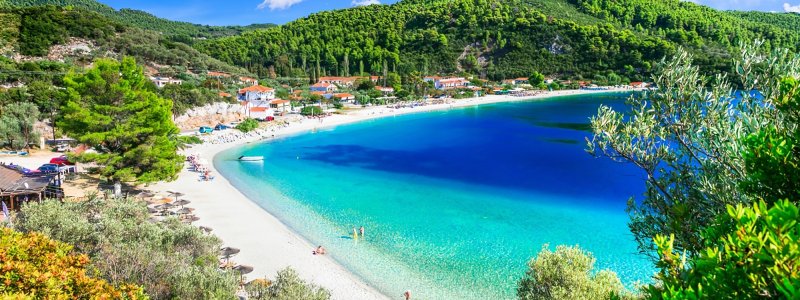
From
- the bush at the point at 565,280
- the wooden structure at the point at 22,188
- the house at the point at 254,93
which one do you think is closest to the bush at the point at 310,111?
the house at the point at 254,93

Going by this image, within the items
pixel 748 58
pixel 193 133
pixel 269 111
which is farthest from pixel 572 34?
pixel 748 58

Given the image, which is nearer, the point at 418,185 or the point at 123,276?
the point at 123,276

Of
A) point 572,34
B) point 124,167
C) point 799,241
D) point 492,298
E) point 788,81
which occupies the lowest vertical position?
point 492,298

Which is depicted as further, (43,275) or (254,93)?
(254,93)

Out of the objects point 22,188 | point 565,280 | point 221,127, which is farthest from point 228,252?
point 221,127

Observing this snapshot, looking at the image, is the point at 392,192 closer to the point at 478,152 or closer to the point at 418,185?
the point at 418,185

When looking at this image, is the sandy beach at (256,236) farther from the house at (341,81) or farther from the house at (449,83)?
the house at (449,83)

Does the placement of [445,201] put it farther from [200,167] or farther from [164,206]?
[200,167]
